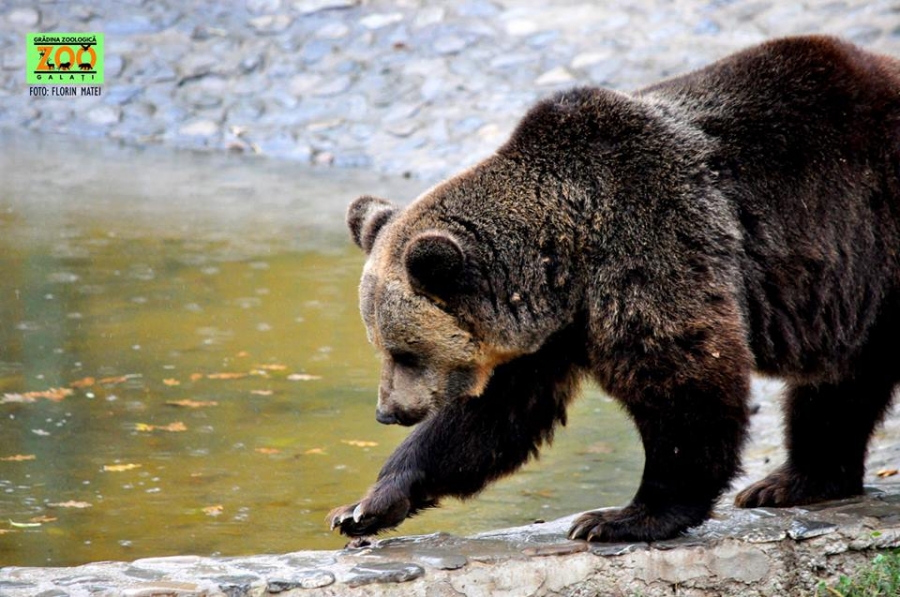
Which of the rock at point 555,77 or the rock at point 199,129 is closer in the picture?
the rock at point 555,77

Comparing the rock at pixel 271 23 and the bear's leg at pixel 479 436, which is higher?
the rock at pixel 271 23

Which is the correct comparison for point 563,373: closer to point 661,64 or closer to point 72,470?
point 72,470

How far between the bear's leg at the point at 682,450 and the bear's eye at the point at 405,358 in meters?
0.83

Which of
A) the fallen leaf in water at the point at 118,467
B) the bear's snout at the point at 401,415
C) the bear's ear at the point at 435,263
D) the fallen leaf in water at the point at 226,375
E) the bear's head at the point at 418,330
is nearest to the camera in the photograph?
the bear's ear at the point at 435,263

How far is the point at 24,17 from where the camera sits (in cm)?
1861

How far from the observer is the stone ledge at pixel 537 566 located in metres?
4.99

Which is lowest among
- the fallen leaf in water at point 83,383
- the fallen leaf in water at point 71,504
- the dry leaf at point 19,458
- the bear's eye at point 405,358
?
the fallen leaf in water at point 71,504

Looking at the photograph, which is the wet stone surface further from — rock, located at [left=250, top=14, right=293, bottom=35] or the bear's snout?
the bear's snout

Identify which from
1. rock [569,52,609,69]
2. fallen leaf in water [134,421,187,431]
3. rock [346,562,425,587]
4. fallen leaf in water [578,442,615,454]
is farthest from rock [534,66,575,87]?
rock [346,562,425,587]

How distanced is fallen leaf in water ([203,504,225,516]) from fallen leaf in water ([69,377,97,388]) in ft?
6.75

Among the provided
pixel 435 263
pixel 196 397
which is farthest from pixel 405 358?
pixel 196 397

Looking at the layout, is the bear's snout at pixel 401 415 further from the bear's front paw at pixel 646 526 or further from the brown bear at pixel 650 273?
the bear's front paw at pixel 646 526

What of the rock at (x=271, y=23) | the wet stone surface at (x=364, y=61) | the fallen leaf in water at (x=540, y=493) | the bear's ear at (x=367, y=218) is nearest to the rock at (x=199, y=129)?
the wet stone surface at (x=364, y=61)

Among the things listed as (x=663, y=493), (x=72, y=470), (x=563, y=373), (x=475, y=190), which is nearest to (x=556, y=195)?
(x=475, y=190)
